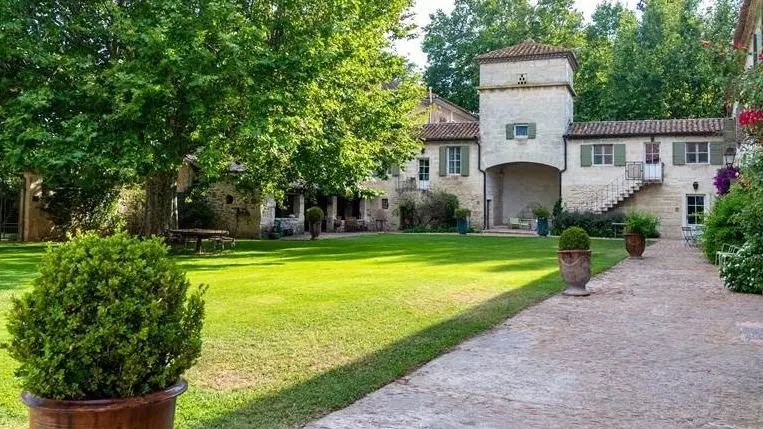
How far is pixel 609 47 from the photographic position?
Result: 43.8 m

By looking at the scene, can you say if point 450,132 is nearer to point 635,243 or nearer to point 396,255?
point 396,255

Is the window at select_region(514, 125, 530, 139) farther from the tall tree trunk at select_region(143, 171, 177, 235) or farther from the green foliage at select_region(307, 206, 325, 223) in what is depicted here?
the tall tree trunk at select_region(143, 171, 177, 235)

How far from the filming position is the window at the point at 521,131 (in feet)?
104

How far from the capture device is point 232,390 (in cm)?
453

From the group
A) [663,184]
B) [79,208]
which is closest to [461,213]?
[663,184]

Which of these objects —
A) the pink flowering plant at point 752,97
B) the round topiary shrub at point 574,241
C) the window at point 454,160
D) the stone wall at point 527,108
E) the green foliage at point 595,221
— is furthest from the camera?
the window at point 454,160

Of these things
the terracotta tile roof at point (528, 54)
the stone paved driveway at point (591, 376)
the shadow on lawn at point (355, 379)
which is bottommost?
the stone paved driveway at point (591, 376)

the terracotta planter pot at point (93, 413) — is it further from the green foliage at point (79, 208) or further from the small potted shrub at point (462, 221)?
the small potted shrub at point (462, 221)

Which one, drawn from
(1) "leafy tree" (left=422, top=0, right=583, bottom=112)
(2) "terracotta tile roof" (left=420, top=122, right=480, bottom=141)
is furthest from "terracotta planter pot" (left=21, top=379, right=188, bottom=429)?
(1) "leafy tree" (left=422, top=0, right=583, bottom=112)

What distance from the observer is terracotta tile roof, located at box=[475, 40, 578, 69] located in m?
30.9

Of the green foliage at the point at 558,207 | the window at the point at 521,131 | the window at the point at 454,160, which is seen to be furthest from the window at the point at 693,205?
the window at the point at 454,160

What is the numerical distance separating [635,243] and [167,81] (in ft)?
42.6

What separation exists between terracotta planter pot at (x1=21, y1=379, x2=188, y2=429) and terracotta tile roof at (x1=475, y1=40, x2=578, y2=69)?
103 ft

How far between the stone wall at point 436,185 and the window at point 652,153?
8460 millimetres
